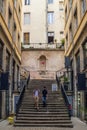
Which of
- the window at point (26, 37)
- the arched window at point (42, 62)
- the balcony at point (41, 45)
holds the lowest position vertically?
the arched window at point (42, 62)

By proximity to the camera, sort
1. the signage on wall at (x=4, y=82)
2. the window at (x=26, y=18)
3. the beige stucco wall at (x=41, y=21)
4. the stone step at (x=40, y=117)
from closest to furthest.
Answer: the signage on wall at (x=4, y=82) < the stone step at (x=40, y=117) < the beige stucco wall at (x=41, y=21) < the window at (x=26, y=18)

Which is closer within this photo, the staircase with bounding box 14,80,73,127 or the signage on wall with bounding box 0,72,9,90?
the signage on wall with bounding box 0,72,9,90

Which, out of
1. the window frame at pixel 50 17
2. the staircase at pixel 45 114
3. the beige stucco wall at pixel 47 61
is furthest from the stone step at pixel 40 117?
the window frame at pixel 50 17

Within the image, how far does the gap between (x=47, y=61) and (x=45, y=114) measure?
19.8 metres

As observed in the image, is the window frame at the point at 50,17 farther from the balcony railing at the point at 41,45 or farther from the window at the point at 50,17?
the balcony railing at the point at 41,45

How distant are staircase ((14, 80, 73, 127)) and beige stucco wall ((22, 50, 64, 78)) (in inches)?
515

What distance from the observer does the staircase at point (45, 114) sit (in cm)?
2031

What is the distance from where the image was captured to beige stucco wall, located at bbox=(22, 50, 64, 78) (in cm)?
4088

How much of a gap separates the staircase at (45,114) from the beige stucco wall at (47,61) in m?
13.1

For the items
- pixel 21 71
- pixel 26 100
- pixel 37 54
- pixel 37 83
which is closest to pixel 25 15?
pixel 37 54

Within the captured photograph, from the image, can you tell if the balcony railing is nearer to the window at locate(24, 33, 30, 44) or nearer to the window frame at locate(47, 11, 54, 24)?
the window at locate(24, 33, 30, 44)

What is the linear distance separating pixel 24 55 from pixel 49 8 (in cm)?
1100

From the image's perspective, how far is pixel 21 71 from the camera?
38938 mm

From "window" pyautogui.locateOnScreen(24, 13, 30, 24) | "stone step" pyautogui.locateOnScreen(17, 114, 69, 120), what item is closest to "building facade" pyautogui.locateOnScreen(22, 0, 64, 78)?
"window" pyautogui.locateOnScreen(24, 13, 30, 24)
